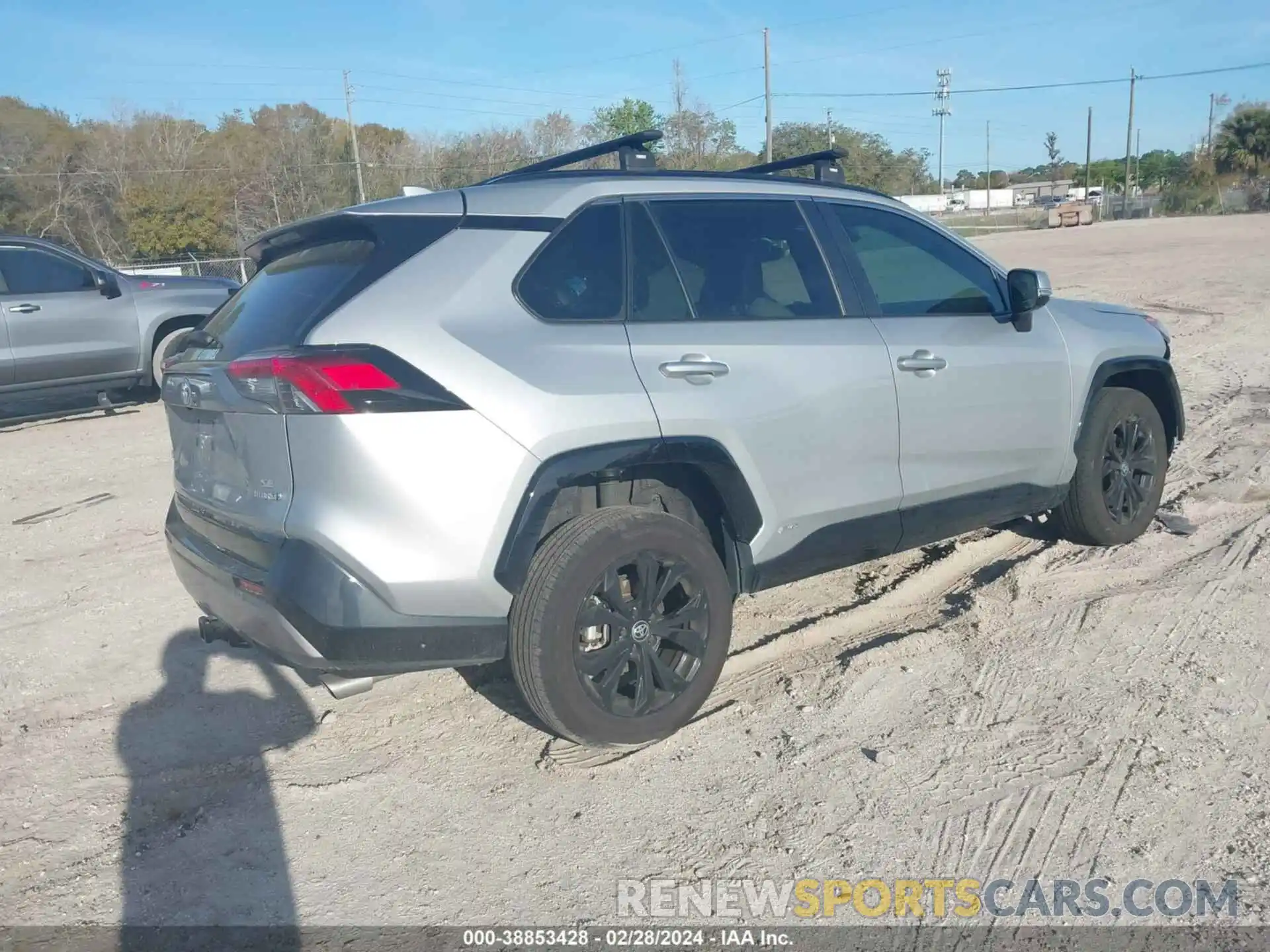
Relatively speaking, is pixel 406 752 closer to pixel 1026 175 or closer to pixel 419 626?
pixel 419 626

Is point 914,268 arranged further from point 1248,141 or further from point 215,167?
point 1248,141

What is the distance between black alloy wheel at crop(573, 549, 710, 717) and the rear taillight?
815 mm

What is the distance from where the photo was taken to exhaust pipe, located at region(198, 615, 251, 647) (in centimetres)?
382

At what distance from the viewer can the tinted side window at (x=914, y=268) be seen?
4.36 meters

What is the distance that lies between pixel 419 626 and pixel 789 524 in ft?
4.63

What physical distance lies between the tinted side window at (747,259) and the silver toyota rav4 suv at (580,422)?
0.01 m

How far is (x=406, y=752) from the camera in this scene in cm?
375

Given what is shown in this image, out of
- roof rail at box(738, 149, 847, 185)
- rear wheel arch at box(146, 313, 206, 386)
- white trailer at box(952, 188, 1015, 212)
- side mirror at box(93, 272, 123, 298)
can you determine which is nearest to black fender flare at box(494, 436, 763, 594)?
roof rail at box(738, 149, 847, 185)

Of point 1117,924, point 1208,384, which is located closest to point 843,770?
point 1117,924

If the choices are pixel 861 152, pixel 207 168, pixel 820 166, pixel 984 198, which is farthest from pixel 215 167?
pixel 984 198

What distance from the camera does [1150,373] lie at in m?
5.42

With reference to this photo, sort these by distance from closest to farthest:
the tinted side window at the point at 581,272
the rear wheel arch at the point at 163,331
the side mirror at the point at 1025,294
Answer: the tinted side window at the point at 581,272
the side mirror at the point at 1025,294
the rear wheel arch at the point at 163,331

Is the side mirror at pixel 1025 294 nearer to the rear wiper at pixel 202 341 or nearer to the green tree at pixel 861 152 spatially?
the rear wiper at pixel 202 341
